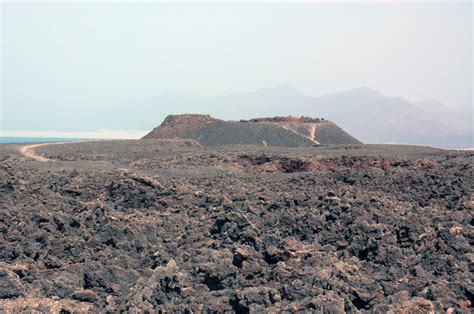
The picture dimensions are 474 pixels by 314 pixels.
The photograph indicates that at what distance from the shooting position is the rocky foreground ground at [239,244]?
9.39 meters

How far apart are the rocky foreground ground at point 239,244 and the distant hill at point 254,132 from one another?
3599cm

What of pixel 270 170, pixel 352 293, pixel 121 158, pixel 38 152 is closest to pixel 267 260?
pixel 352 293

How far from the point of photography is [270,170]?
30484 mm

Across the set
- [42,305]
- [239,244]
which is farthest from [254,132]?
[42,305]

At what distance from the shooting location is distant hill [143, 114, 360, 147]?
56.8 meters

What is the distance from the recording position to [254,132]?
5834 cm

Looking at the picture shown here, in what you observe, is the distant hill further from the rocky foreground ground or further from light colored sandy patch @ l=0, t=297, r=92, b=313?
light colored sandy patch @ l=0, t=297, r=92, b=313

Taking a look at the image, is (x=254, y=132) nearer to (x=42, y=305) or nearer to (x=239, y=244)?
(x=239, y=244)

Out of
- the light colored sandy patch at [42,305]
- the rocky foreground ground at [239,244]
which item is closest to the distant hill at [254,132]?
the rocky foreground ground at [239,244]

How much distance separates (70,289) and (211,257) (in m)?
2.91

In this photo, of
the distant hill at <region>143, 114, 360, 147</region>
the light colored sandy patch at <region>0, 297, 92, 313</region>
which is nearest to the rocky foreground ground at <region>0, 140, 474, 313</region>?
the light colored sandy patch at <region>0, 297, 92, 313</region>

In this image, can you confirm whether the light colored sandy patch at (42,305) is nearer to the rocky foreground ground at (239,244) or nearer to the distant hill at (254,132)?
the rocky foreground ground at (239,244)

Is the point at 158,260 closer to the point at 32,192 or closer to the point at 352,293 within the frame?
the point at 352,293

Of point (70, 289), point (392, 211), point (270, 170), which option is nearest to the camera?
point (70, 289)
